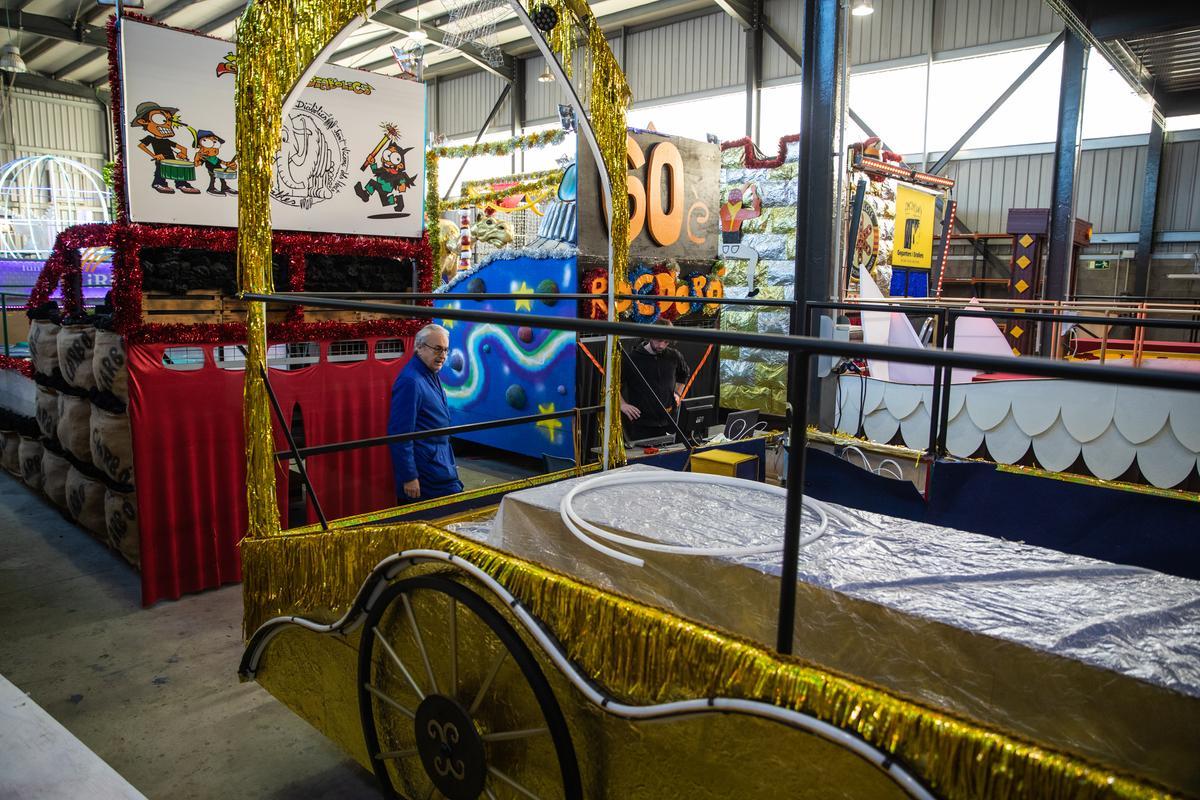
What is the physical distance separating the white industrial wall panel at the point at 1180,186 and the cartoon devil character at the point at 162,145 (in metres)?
13.6

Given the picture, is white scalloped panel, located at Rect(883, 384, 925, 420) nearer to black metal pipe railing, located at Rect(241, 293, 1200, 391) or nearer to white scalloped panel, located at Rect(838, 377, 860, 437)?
white scalloped panel, located at Rect(838, 377, 860, 437)

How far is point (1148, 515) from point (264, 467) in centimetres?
316

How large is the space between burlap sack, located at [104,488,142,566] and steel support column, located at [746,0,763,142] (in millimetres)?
11113

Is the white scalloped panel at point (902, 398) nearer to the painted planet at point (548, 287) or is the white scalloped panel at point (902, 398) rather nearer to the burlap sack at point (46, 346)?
the painted planet at point (548, 287)

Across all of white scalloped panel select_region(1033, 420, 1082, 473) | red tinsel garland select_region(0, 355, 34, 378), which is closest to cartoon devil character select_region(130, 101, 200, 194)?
red tinsel garland select_region(0, 355, 34, 378)

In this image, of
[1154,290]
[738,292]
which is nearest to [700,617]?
[738,292]

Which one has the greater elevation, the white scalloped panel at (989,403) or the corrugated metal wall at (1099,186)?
the corrugated metal wall at (1099,186)

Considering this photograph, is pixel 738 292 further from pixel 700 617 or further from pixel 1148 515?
pixel 700 617

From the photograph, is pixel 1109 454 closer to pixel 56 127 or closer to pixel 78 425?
pixel 78 425

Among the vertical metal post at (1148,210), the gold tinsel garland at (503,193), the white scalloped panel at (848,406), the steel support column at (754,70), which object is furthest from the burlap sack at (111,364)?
the vertical metal post at (1148,210)

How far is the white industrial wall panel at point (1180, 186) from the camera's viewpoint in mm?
11633

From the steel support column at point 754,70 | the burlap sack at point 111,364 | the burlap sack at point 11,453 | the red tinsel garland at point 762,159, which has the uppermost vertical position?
the steel support column at point 754,70

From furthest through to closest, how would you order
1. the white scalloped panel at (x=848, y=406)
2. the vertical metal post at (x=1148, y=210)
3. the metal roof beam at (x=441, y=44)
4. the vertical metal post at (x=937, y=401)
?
the metal roof beam at (x=441, y=44) < the vertical metal post at (x=1148, y=210) < the white scalloped panel at (x=848, y=406) < the vertical metal post at (x=937, y=401)

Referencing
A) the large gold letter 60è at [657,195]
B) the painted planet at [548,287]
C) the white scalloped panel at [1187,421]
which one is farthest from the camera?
the large gold letter 60è at [657,195]
